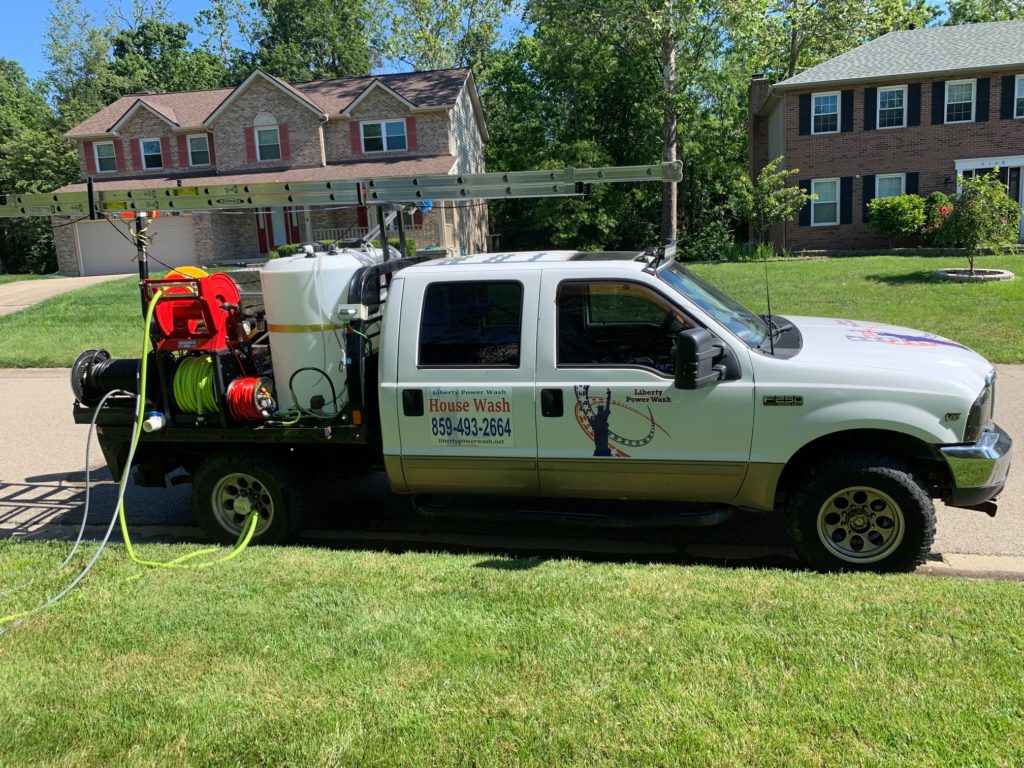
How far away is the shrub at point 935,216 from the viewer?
20297 mm

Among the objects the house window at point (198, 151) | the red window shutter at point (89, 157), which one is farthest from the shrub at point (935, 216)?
the red window shutter at point (89, 157)

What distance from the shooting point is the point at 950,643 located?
3.72 m

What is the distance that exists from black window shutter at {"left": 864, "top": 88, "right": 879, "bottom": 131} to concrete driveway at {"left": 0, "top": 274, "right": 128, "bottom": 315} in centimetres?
2554

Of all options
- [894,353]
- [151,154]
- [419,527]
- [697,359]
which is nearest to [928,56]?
[894,353]

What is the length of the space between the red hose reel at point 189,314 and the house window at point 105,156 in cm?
3371

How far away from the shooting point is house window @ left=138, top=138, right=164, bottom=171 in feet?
114

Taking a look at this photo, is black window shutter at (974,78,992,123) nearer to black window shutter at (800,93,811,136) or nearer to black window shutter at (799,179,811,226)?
black window shutter at (800,93,811,136)

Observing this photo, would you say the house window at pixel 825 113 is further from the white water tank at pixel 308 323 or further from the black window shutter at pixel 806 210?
the white water tank at pixel 308 323

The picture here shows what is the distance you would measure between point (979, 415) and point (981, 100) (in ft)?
90.4

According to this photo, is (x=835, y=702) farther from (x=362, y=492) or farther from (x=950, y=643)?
(x=362, y=492)

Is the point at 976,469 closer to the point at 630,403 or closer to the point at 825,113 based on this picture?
the point at 630,403

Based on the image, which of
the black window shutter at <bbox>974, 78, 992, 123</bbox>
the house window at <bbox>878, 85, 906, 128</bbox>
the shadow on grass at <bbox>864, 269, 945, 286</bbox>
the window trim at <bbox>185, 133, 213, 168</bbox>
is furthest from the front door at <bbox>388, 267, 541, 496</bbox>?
the window trim at <bbox>185, 133, 213, 168</bbox>

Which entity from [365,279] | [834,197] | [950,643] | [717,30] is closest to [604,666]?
[950,643]

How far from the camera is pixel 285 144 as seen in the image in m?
33.7
